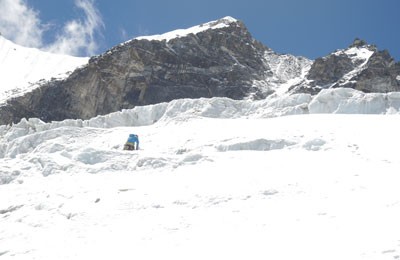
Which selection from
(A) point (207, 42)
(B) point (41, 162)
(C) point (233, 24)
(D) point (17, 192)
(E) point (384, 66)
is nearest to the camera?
(D) point (17, 192)

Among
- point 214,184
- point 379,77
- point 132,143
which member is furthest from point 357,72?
point 214,184

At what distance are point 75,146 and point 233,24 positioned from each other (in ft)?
265

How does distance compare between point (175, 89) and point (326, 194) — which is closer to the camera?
point (326, 194)

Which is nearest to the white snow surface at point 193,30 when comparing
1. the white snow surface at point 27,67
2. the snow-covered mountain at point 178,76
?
the snow-covered mountain at point 178,76

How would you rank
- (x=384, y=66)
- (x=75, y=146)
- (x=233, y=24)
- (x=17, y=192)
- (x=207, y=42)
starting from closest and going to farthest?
1. (x=17, y=192)
2. (x=75, y=146)
3. (x=384, y=66)
4. (x=207, y=42)
5. (x=233, y=24)

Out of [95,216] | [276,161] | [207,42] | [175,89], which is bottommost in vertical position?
[95,216]

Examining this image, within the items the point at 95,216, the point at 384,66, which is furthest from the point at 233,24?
the point at 95,216

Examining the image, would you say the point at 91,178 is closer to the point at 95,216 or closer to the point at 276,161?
the point at 95,216

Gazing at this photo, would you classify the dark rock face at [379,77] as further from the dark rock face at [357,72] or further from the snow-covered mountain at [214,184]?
the snow-covered mountain at [214,184]

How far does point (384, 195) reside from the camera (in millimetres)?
13055

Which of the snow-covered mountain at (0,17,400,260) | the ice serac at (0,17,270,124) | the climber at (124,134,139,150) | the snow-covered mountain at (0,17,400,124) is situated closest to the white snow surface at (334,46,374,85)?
the snow-covered mountain at (0,17,400,124)

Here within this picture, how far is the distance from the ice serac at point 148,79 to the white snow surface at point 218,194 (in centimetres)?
5749

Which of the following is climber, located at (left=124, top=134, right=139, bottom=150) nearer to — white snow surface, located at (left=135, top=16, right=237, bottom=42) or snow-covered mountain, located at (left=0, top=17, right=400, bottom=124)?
snow-covered mountain, located at (left=0, top=17, right=400, bottom=124)

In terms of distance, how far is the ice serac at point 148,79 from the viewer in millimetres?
84500
